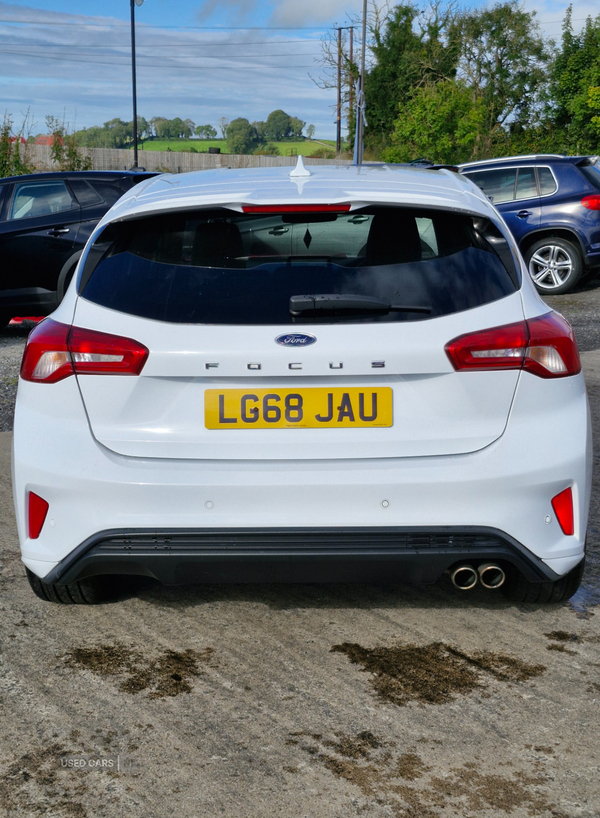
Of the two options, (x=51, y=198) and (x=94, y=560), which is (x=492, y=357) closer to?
(x=94, y=560)

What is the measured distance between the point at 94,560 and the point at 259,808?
102 cm

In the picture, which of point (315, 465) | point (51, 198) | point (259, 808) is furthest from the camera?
point (51, 198)

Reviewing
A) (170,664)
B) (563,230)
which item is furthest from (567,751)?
(563,230)

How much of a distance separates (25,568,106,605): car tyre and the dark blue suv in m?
11.8

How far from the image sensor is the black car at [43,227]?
1056 centimetres

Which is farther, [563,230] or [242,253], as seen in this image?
[563,230]

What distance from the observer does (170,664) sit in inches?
127

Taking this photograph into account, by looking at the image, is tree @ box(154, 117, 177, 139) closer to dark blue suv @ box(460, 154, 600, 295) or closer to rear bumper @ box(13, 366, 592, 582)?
dark blue suv @ box(460, 154, 600, 295)

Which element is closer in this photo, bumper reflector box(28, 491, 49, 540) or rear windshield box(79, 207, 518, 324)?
rear windshield box(79, 207, 518, 324)

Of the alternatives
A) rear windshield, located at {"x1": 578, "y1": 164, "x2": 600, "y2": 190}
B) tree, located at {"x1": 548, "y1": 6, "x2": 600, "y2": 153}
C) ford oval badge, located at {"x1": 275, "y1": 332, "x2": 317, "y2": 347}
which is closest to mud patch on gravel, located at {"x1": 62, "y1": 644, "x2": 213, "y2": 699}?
ford oval badge, located at {"x1": 275, "y1": 332, "x2": 317, "y2": 347}

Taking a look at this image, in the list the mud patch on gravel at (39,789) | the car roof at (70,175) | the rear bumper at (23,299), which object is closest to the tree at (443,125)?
the car roof at (70,175)

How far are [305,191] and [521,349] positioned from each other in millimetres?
905

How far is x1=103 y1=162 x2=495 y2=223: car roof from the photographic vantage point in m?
3.12

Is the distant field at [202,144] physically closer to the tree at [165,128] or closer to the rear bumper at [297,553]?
the tree at [165,128]
